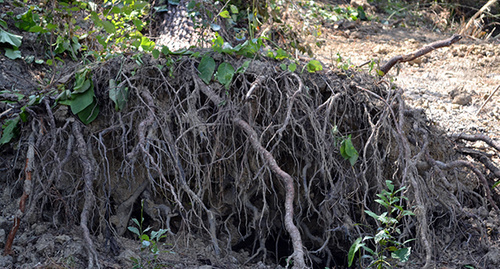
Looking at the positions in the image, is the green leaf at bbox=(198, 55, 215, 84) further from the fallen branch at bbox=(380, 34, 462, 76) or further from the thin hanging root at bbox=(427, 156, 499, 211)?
the thin hanging root at bbox=(427, 156, 499, 211)

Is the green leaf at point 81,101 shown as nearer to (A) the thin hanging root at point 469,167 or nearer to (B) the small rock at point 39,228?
(B) the small rock at point 39,228

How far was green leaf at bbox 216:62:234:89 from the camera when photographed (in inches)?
101

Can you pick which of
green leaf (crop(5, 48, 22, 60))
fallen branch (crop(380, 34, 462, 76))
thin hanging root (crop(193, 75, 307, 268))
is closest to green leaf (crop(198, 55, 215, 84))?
thin hanging root (crop(193, 75, 307, 268))

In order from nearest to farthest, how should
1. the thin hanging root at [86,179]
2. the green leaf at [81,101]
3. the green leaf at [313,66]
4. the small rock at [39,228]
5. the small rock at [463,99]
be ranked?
the thin hanging root at [86,179], the small rock at [39,228], the green leaf at [81,101], the green leaf at [313,66], the small rock at [463,99]

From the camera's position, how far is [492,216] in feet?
9.89

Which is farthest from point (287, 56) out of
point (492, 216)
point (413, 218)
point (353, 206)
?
point (492, 216)

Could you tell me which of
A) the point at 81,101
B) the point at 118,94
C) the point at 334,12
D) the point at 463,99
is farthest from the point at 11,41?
the point at 334,12

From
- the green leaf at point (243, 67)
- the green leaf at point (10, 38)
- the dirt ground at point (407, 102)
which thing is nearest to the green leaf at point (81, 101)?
the dirt ground at point (407, 102)

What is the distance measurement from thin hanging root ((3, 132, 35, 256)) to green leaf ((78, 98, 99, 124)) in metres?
0.27

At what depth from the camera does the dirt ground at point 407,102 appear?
2.27 metres

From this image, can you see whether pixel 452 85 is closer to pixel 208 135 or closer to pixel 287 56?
pixel 287 56

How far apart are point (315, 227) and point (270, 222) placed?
30 cm

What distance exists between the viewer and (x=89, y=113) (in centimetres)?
259

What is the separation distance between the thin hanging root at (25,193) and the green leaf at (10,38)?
1.22 meters
